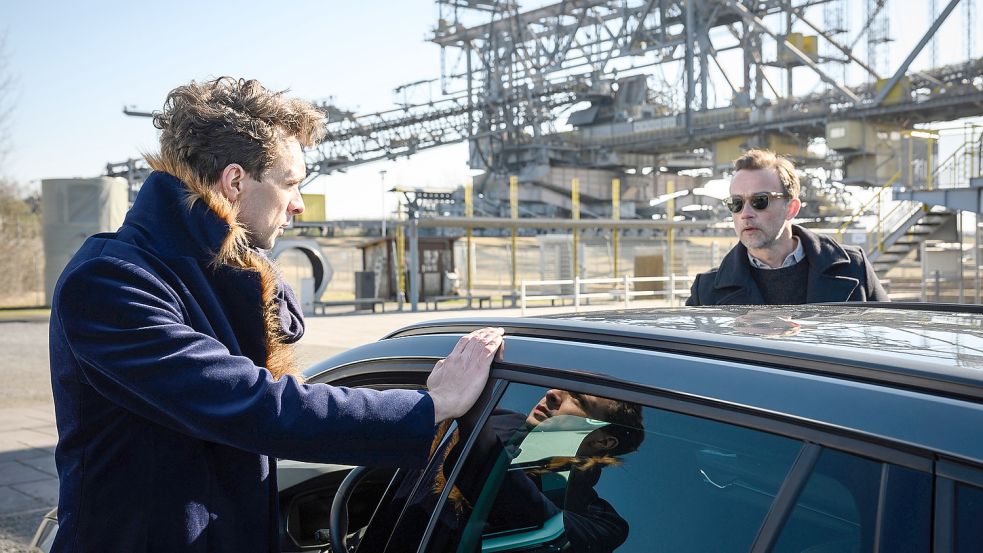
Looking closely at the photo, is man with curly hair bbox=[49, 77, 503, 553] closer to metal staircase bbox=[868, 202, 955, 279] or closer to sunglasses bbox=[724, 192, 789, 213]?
sunglasses bbox=[724, 192, 789, 213]

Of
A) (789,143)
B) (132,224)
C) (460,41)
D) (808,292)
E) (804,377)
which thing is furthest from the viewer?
(460,41)

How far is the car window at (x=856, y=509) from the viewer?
3.34 ft

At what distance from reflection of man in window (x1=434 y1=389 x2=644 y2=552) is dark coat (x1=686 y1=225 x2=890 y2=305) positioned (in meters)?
2.36

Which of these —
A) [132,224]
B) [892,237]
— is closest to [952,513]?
[132,224]

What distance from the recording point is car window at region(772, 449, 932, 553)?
1019 millimetres

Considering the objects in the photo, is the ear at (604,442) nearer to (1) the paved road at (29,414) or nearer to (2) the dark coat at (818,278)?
(1) the paved road at (29,414)

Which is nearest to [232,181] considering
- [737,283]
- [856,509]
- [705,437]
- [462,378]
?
[462,378]

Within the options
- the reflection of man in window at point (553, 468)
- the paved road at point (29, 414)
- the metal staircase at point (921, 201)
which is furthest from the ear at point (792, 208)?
the metal staircase at point (921, 201)

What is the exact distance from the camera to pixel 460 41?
49625mm

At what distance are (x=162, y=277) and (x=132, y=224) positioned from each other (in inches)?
5.8

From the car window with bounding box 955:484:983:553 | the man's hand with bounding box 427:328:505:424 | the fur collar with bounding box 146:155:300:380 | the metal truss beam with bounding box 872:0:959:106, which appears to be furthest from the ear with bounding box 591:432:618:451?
the metal truss beam with bounding box 872:0:959:106

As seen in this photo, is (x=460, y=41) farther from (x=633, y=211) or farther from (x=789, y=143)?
(x=789, y=143)

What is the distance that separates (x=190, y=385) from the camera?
161 cm

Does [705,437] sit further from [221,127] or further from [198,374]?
[221,127]
